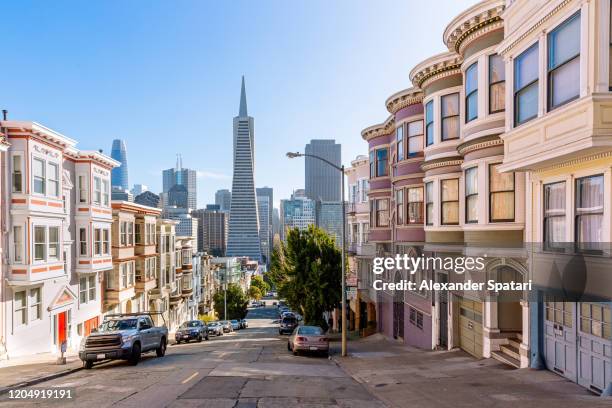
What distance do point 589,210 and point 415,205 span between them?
11.7 metres

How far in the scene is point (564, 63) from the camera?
33.9 feet

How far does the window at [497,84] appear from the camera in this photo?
14956 millimetres

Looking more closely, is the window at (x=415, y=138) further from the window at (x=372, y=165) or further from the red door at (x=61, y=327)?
the red door at (x=61, y=327)

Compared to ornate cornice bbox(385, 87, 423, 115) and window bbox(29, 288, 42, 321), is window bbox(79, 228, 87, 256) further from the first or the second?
ornate cornice bbox(385, 87, 423, 115)

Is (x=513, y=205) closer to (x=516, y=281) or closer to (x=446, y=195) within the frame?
(x=516, y=281)

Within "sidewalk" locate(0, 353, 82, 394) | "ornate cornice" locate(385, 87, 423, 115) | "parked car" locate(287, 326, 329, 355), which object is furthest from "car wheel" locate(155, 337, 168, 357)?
"ornate cornice" locate(385, 87, 423, 115)

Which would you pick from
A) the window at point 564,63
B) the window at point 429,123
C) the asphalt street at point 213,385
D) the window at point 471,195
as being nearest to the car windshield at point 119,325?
the asphalt street at point 213,385

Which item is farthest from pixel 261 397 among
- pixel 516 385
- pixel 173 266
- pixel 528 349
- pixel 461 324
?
pixel 173 266

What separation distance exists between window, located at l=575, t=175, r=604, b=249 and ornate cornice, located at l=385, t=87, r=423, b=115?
12.1 metres

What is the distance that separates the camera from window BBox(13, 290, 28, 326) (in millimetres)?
21578

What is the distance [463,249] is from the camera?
55.6 ft

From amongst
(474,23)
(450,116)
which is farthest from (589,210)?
(450,116)

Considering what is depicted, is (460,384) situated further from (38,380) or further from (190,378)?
(38,380)

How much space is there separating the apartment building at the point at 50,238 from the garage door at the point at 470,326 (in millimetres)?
15243
